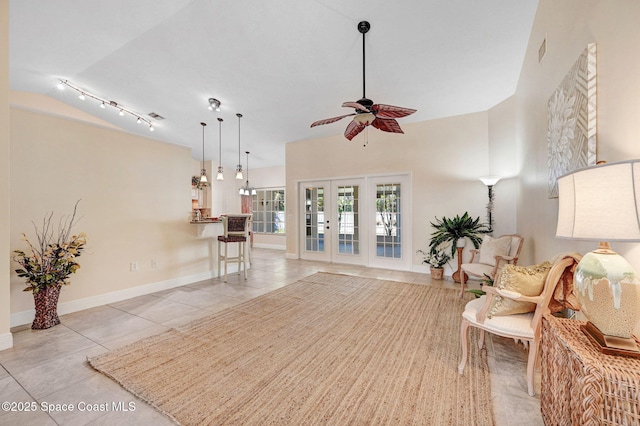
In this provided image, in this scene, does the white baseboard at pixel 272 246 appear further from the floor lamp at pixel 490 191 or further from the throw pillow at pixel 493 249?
the throw pillow at pixel 493 249

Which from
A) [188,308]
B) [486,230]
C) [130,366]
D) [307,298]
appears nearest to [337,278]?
[307,298]

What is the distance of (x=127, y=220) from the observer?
3.55 metres

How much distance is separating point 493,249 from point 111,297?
17.1 ft

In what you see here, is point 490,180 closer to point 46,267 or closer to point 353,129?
point 353,129

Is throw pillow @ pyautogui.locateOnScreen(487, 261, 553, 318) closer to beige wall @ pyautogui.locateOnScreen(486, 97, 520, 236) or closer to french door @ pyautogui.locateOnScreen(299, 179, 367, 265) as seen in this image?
beige wall @ pyautogui.locateOnScreen(486, 97, 520, 236)

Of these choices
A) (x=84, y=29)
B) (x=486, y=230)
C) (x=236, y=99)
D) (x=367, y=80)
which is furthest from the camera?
(x=236, y=99)

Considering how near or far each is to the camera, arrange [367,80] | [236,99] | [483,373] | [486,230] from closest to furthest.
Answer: [483,373], [367,80], [486,230], [236,99]

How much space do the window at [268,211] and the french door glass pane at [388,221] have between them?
392 centimetres

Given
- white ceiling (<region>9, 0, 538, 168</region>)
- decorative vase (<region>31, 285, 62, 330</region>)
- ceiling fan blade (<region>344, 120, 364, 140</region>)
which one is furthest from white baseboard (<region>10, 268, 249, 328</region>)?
ceiling fan blade (<region>344, 120, 364, 140</region>)

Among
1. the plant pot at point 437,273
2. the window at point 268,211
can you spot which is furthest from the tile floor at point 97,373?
the window at point 268,211

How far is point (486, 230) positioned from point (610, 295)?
3.77 meters

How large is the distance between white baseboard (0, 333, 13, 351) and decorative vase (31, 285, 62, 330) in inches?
15.0

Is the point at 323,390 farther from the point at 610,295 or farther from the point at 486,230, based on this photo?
the point at 486,230

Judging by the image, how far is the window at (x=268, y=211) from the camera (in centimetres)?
852
